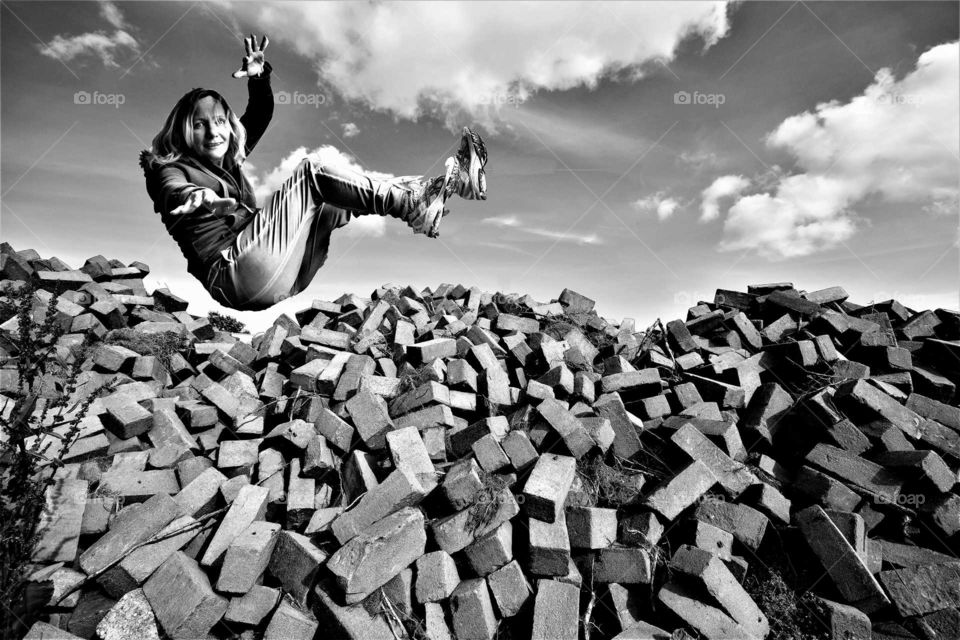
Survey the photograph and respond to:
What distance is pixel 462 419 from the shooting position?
4.69m

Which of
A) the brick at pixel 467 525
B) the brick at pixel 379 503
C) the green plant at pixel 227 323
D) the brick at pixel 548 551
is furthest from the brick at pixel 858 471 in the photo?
the green plant at pixel 227 323

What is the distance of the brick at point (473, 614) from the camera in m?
3.24

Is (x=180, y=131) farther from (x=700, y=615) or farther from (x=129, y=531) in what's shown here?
(x=700, y=615)

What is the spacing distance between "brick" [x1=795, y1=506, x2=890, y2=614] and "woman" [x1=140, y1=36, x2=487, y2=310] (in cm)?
334

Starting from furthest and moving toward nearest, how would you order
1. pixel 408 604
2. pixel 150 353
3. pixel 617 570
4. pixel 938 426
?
pixel 150 353 < pixel 938 426 < pixel 617 570 < pixel 408 604

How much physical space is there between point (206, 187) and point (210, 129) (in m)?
0.40

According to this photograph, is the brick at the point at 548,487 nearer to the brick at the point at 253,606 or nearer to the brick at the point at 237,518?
the brick at the point at 253,606

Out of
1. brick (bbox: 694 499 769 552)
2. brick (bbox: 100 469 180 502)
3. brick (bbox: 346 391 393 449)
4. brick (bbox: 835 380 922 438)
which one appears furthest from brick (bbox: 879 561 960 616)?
brick (bbox: 100 469 180 502)

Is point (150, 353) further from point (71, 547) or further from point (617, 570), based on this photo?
point (617, 570)

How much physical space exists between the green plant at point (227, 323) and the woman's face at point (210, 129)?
433 centimetres

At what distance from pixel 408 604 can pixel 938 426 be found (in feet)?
16.5

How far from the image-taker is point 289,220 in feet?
10.7

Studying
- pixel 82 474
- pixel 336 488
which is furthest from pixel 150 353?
pixel 336 488

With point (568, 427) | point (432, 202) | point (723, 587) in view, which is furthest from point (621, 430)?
point (432, 202)
